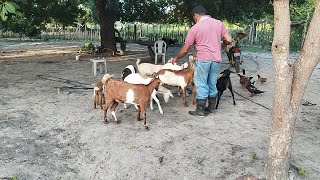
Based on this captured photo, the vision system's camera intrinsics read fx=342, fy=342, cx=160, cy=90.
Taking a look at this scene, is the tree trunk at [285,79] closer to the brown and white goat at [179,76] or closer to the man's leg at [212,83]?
the man's leg at [212,83]

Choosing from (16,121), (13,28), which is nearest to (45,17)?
(13,28)

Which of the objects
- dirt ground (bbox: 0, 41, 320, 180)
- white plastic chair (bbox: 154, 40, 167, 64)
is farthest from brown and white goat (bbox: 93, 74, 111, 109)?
white plastic chair (bbox: 154, 40, 167, 64)

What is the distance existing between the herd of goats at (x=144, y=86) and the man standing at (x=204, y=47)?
1.89ft

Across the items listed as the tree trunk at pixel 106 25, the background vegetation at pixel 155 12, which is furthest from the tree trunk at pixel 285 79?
the tree trunk at pixel 106 25

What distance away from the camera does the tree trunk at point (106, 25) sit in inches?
601

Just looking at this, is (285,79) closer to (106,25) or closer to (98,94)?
(98,94)

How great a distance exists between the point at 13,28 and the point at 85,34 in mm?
5243

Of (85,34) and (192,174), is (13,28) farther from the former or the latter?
(192,174)

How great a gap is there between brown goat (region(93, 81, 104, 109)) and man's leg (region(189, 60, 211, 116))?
1.83 meters

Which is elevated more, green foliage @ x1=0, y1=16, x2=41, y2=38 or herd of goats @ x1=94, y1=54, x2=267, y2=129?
green foliage @ x1=0, y1=16, x2=41, y2=38

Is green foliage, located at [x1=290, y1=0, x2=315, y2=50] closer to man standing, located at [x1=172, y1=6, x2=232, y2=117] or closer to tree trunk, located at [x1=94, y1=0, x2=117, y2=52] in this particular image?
tree trunk, located at [x1=94, y1=0, x2=117, y2=52]

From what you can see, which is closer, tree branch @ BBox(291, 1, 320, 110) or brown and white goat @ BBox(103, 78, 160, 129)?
tree branch @ BBox(291, 1, 320, 110)

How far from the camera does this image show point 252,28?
23406 mm

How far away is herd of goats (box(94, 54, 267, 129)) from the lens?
18.5 feet
